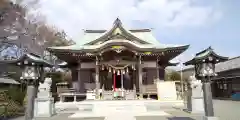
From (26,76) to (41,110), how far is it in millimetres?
4592

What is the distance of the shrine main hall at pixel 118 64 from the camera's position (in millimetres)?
16875

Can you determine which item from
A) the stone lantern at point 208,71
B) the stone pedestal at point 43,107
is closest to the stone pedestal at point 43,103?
the stone pedestal at point 43,107

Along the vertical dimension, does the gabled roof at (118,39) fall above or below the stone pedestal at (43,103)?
above

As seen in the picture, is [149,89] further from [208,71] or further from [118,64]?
[208,71]

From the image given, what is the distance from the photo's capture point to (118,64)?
1816cm

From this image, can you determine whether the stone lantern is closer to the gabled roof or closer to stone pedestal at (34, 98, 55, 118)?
stone pedestal at (34, 98, 55, 118)

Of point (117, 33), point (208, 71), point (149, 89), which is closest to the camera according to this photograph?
point (208, 71)

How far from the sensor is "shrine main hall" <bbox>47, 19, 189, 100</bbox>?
16.9m

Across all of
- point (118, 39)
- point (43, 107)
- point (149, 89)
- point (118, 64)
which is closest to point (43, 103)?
point (43, 107)

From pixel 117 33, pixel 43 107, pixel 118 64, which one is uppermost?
pixel 117 33

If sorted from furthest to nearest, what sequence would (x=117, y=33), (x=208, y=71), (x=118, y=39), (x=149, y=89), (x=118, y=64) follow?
(x=117, y=33) < (x=118, y=64) < (x=149, y=89) < (x=118, y=39) < (x=208, y=71)

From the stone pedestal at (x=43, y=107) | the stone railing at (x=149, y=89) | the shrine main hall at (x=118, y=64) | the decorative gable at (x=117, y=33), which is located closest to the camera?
the stone pedestal at (x=43, y=107)

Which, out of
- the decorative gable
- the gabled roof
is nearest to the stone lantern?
the gabled roof

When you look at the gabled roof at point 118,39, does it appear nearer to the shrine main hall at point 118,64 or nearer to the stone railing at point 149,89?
the shrine main hall at point 118,64
